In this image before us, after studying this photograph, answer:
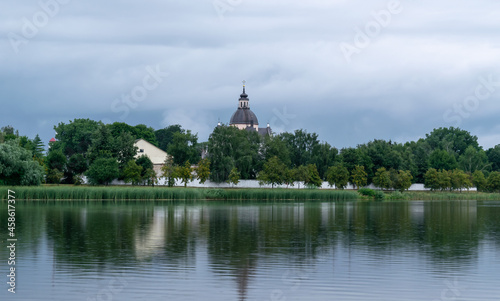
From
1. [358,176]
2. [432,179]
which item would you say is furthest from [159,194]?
[432,179]

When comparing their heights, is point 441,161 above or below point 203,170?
above

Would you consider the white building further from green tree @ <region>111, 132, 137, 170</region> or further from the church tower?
the church tower

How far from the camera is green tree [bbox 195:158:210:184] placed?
8925 centimetres

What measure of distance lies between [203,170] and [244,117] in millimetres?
99288

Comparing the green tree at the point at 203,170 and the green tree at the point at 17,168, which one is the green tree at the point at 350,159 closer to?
the green tree at the point at 203,170

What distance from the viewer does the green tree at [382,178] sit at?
102m

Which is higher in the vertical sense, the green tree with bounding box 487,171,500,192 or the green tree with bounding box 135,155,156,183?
the green tree with bounding box 135,155,156,183

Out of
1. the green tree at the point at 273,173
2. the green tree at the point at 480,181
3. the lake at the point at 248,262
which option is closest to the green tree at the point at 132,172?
the green tree at the point at 273,173

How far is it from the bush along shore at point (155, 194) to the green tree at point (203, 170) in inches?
479

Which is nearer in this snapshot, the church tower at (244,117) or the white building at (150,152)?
the white building at (150,152)

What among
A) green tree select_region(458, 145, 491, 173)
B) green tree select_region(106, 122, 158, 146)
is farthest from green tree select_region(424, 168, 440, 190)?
green tree select_region(106, 122, 158, 146)

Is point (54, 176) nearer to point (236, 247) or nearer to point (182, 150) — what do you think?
point (182, 150)

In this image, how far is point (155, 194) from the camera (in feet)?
224

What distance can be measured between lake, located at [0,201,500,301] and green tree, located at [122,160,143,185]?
49.4m
